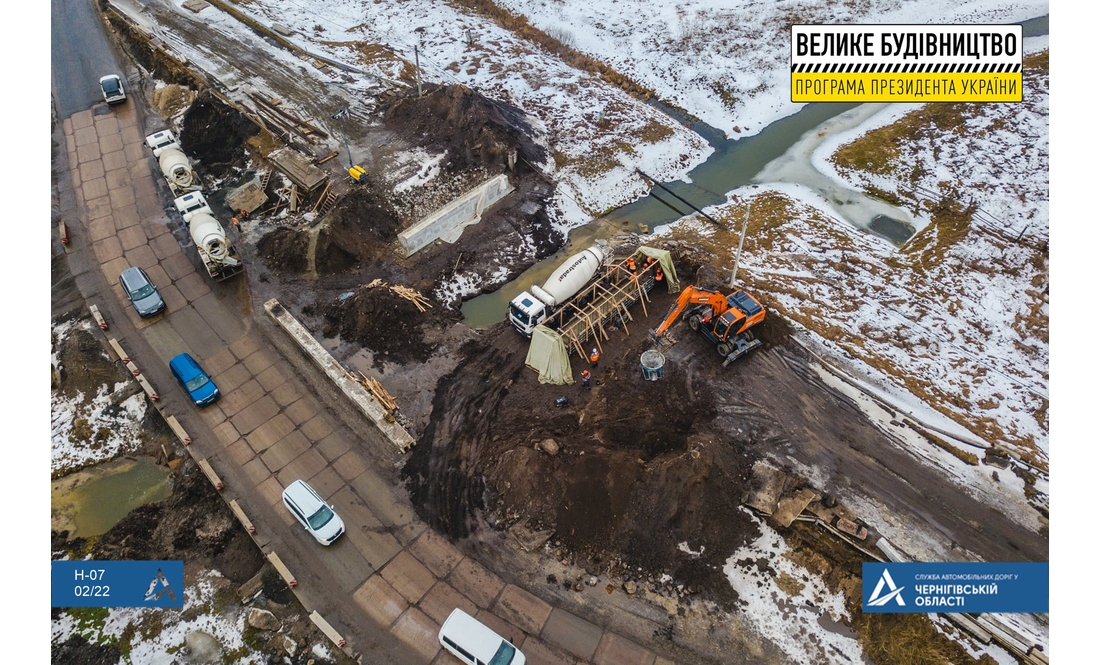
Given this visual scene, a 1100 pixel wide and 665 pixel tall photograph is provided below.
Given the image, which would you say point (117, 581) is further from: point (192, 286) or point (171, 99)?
point (171, 99)

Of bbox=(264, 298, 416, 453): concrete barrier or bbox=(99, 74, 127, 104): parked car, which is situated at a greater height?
bbox=(99, 74, 127, 104): parked car

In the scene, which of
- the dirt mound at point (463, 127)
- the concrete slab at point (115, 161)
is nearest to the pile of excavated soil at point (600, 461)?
the dirt mound at point (463, 127)

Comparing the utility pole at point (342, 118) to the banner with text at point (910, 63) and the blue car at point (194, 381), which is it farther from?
the banner with text at point (910, 63)

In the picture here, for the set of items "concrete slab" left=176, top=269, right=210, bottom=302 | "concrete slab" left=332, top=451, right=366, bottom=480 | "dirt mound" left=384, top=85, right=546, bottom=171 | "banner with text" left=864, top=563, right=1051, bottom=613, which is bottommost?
"banner with text" left=864, top=563, right=1051, bottom=613

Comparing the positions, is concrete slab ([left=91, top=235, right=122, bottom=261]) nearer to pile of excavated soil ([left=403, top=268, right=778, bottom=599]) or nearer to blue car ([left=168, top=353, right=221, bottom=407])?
blue car ([left=168, top=353, right=221, bottom=407])

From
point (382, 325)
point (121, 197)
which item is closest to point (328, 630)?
point (382, 325)

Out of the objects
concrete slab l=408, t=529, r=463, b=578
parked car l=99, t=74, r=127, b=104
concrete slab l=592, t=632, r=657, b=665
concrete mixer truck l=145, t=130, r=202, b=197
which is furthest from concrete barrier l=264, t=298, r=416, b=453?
parked car l=99, t=74, r=127, b=104

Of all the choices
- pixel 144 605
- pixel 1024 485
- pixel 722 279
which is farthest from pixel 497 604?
pixel 1024 485

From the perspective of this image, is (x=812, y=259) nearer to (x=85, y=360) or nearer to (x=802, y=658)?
(x=802, y=658)
